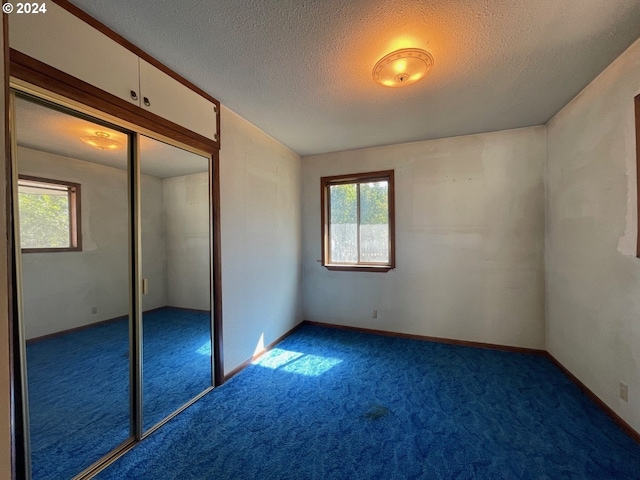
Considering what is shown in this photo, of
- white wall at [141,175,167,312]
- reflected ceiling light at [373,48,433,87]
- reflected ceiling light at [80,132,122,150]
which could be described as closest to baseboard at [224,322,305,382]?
white wall at [141,175,167,312]

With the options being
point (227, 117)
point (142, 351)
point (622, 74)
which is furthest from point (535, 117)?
point (142, 351)

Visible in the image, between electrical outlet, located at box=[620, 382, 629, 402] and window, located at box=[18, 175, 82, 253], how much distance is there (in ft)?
12.4

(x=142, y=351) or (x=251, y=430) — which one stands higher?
(x=142, y=351)

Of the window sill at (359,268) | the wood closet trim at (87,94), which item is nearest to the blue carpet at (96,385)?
the wood closet trim at (87,94)

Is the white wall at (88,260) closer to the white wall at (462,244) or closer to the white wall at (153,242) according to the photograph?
the white wall at (153,242)

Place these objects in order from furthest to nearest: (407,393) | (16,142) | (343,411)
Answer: (407,393) < (343,411) < (16,142)

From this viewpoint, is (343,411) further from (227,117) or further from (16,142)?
(227,117)

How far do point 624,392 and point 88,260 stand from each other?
3.76 meters

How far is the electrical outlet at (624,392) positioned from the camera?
1.84 m

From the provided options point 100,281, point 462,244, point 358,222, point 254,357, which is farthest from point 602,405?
point 100,281

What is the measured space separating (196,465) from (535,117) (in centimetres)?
421

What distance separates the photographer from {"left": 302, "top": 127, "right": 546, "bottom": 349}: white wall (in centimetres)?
305

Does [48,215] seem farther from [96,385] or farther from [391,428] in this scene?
[391,428]

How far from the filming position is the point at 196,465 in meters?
1.62
